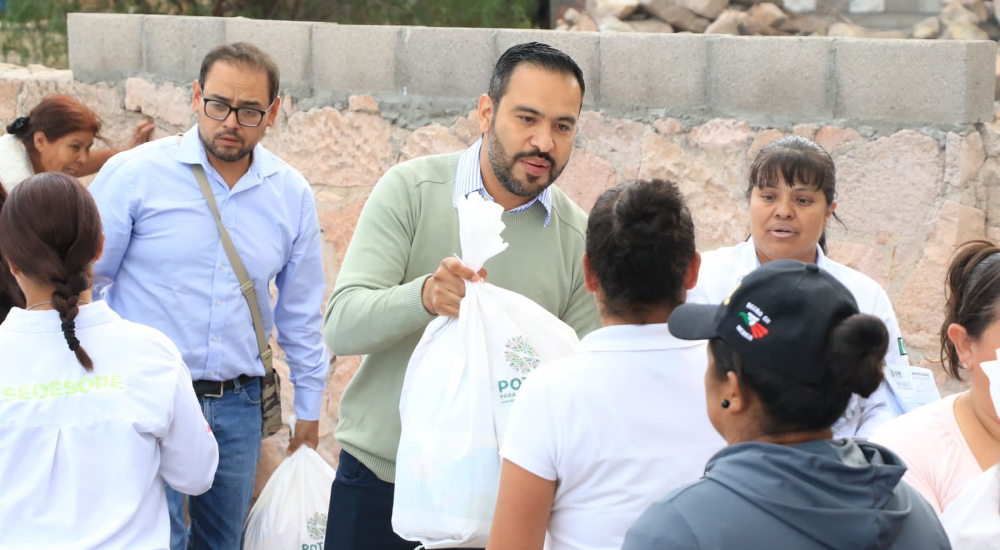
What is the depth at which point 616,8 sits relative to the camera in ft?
15.8

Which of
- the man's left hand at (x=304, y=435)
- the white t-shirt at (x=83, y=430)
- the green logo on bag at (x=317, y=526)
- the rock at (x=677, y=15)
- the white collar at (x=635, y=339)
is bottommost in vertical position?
the green logo on bag at (x=317, y=526)

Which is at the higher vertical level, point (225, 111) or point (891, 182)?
→ point (225, 111)

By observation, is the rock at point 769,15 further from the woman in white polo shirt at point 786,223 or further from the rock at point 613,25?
the woman in white polo shirt at point 786,223

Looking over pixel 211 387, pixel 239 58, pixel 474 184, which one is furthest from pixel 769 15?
pixel 211 387

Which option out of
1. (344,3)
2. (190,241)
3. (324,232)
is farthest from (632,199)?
(344,3)

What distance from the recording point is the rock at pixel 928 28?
449cm

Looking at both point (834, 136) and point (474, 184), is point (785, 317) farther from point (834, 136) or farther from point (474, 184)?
point (834, 136)

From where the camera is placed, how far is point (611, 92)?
3.80 meters

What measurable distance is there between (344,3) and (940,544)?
4.97 metres

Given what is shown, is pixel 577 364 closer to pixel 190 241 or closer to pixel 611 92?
pixel 190 241

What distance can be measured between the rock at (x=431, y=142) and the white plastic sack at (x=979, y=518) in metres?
2.64

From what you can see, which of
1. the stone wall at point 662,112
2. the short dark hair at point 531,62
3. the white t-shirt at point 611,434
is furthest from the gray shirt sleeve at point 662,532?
the stone wall at point 662,112

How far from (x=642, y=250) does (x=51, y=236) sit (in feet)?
4.16

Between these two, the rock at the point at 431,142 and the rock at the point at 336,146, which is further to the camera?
the rock at the point at 336,146
